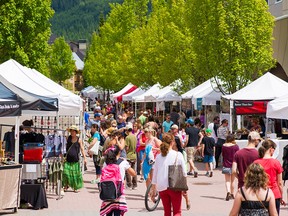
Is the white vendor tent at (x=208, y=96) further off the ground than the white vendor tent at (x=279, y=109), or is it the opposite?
the white vendor tent at (x=208, y=96)

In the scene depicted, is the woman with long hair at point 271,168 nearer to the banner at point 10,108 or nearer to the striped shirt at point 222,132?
the banner at point 10,108

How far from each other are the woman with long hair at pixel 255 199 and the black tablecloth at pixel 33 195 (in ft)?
26.6

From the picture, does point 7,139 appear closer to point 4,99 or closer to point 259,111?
point 4,99

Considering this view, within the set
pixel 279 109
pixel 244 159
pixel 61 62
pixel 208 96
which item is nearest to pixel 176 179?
pixel 244 159

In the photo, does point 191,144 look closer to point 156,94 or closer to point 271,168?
point 271,168

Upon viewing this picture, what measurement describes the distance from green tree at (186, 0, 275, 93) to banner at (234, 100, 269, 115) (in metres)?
5.18

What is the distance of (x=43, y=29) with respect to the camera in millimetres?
39875

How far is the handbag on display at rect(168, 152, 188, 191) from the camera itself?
10.9 meters

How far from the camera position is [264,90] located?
24.1m

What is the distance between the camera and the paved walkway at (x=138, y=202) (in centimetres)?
1430

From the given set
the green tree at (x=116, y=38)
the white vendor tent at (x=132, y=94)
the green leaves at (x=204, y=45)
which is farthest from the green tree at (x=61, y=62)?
the white vendor tent at (x=132, y=94)

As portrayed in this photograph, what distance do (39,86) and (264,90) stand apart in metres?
7.63

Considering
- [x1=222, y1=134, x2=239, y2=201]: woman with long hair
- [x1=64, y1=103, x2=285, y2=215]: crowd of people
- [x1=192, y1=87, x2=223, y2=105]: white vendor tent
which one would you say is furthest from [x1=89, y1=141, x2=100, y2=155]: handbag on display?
[x1=192, y1=87, x2=223, y2=105]: white vendor tent

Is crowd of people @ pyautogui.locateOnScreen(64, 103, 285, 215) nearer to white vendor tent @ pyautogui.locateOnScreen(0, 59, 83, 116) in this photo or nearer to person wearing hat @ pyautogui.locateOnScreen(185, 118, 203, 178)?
person wearing hat @ pyautogui.locateOnScreen(185, 118, 203, 178)
